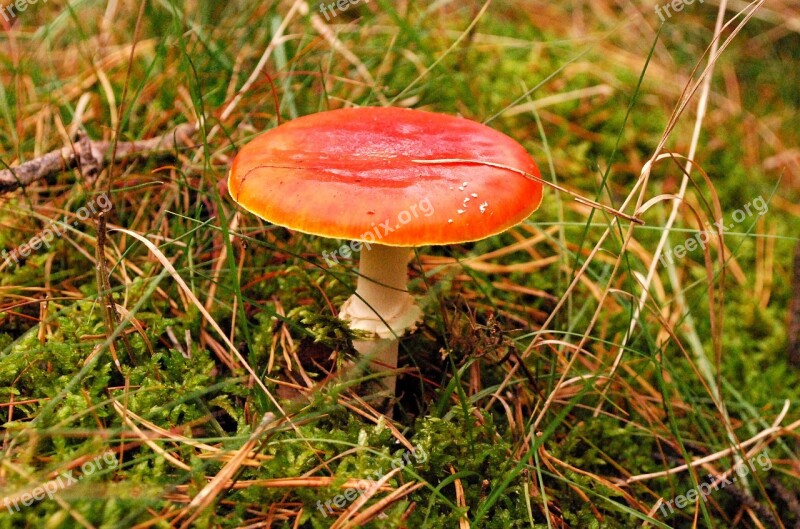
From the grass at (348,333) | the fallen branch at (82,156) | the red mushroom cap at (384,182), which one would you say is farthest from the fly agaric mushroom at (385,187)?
the fallen branch at (82,156)

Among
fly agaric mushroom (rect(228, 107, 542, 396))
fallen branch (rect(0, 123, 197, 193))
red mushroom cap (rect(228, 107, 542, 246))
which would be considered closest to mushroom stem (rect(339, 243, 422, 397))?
fly agaric mushroom (rect(228, 107, 542, 396))

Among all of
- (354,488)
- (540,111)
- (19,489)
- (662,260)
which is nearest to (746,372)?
(662,260)

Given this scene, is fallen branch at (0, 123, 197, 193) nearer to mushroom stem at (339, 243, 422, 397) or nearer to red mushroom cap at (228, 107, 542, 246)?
red mushroom cap at (228, 107, 542, 246)

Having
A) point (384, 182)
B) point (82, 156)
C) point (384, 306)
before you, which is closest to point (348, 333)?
point (384, 306)

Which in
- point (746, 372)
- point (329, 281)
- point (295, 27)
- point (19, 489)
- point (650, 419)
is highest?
point (295, 27)

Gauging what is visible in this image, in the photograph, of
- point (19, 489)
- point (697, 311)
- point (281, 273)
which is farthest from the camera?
point (697, 311)

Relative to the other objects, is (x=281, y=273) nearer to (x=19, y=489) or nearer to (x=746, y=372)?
(x=19, y=489)

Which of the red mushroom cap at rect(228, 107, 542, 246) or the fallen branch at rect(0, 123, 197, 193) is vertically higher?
the red mushroom cap at rect(228, 107, 542, 246)

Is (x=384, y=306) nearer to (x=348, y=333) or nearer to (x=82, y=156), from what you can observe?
(x=348, y=333)
